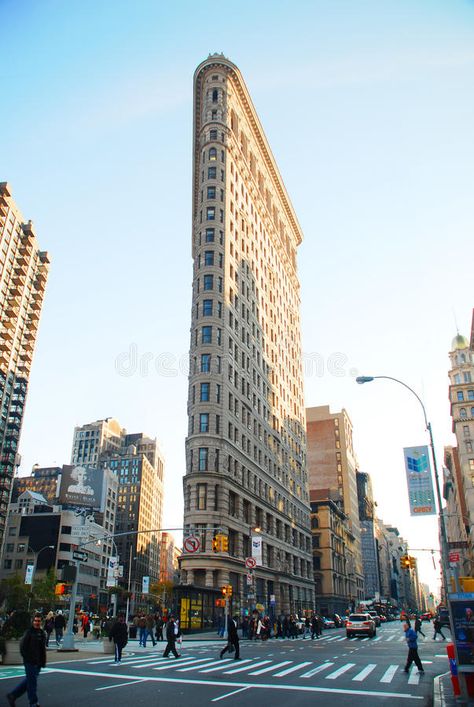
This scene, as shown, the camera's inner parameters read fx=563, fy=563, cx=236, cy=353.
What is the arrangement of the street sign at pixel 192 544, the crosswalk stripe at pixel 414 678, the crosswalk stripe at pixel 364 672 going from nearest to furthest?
the crosswalk stripe at pixel 414 678
the crosswalk stripe at pixel 364 672
the street sign at pixel 192 544

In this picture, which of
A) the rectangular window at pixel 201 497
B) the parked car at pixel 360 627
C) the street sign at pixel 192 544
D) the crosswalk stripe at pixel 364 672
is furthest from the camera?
the rectangular window at pixel 201 497

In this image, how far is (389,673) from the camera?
2123 centimetres

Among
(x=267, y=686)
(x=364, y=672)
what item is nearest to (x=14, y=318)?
(x=364, y=672)

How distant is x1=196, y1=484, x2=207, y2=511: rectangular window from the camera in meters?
55.6

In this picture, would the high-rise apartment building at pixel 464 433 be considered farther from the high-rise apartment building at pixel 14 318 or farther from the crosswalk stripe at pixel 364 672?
the crosswalk stripe at pixel 364 672

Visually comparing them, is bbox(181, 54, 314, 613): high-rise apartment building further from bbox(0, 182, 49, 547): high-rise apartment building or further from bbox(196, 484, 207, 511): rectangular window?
bbox(0, 182, 49, 547): high-rise apartment building

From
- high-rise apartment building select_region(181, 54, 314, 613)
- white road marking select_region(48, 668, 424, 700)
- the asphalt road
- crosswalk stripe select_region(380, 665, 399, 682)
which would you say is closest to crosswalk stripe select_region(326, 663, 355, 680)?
the asphalt road

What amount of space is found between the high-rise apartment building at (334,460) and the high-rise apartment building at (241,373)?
50.1 metres

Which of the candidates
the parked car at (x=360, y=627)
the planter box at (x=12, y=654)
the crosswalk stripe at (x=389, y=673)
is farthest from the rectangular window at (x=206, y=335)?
the crosswalk stripe at (x=389, y=673)

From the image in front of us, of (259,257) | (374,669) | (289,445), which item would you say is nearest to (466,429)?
(289,445)

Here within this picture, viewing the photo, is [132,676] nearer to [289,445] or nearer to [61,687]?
[61,687]

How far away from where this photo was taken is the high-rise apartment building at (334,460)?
149250 mm

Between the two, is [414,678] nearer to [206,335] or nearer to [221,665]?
[221,665]

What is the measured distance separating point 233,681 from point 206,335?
47.5 metres
